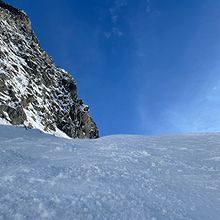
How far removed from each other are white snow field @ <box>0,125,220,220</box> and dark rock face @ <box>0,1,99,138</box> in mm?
24898

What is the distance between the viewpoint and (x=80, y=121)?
63.0 meters

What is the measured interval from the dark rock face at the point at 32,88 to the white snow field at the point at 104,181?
2490 cm

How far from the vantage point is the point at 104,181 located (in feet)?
23.5

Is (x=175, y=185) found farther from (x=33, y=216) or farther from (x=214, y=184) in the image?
(x=33, y=216)

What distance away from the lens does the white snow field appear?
558 cm

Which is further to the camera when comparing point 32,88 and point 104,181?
point 32,88

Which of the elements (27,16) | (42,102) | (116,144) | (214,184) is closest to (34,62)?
(42,102)

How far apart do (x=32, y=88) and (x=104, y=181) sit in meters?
40.4

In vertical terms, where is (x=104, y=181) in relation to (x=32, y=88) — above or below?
below

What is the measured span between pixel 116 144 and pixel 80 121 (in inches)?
2027

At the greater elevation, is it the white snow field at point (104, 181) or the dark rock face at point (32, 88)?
the dark rock face at point (32, 88)

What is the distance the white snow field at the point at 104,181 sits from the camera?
5.58m

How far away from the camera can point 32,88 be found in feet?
151

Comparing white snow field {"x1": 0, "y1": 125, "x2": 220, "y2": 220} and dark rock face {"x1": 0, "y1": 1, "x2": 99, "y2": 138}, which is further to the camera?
dark rock face {"x1": 0, "y1": 1, "x2": 99, "y2": 138}
